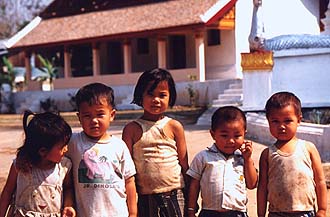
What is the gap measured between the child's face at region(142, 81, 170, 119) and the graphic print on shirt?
454 mm

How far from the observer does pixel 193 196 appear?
12.1 feet

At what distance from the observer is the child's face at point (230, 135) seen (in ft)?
11.7

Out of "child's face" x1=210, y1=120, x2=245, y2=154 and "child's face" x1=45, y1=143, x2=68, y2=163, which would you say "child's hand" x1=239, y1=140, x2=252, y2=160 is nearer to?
"child's face" x1=210, y1=120, x2=245, y2=154

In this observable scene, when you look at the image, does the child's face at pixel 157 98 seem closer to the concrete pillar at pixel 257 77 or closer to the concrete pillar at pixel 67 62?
the concrete pillar at pixel 257 77

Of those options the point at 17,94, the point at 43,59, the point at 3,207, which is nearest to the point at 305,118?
the point at 3,207

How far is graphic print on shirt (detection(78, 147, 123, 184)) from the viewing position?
342cm

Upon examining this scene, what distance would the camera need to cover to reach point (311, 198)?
11.9 feet

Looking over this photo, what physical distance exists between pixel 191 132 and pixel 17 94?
15065mm

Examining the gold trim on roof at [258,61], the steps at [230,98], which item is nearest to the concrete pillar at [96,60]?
the steps at [230,98]

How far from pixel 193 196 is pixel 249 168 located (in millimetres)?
376

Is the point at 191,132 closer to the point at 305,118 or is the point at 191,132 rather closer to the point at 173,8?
the point at 305,118

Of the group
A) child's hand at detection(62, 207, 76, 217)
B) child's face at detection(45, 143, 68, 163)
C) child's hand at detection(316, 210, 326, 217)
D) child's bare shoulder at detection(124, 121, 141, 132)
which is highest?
child's bare shoulder at detection(124, 121, 141, 132)

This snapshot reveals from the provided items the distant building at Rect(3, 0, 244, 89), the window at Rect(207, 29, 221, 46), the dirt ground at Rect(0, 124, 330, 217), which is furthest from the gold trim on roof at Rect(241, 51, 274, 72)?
the window at Rect(207, 29, 221, 46)

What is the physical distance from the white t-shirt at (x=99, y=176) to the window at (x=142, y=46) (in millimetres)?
21999
